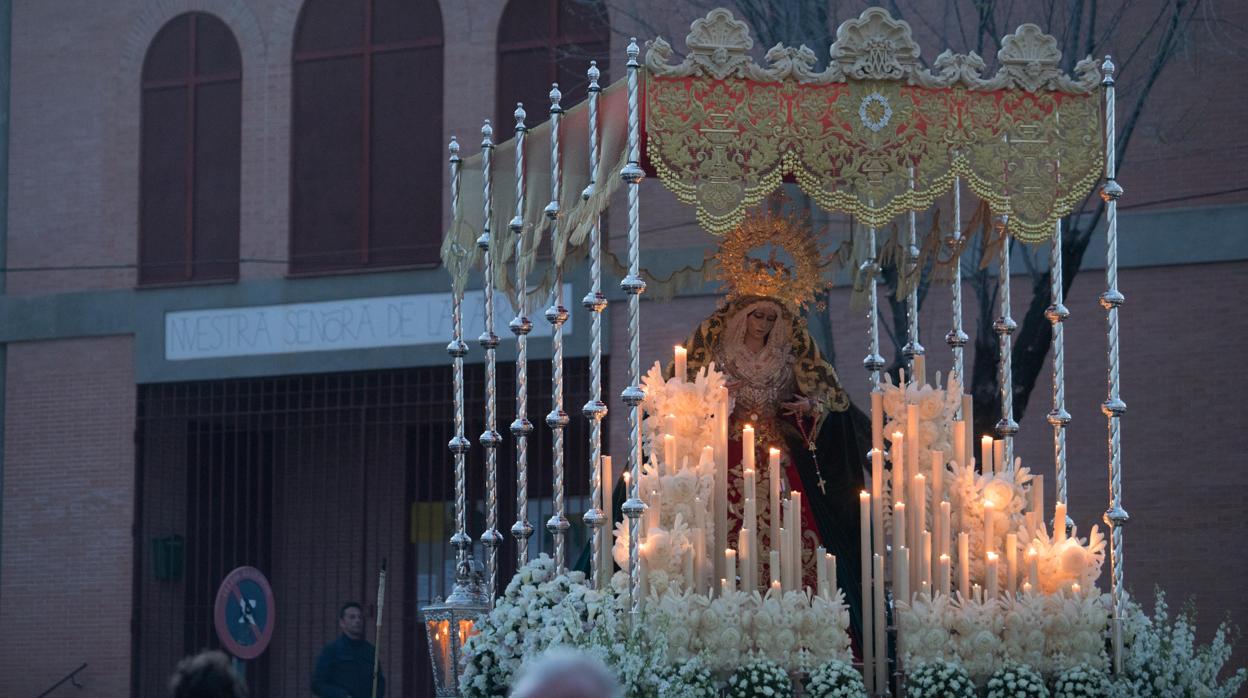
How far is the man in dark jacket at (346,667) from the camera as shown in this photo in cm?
1428

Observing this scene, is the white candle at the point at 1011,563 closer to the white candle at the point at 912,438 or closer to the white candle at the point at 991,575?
the white candle at the point at 991,575

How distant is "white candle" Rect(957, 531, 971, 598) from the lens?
10484 millimetres

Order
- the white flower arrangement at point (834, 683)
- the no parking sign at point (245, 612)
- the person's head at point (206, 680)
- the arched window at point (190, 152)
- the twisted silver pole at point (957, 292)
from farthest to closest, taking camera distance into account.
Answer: the arched window at point (190, 152)
the no parking sign at point (245, 612)
the twisted silver pole at point (957, 292)
the white flower arrangement at point (834, 683)
the person's head at point (206, 680)

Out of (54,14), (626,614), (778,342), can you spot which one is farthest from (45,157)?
(626,614)

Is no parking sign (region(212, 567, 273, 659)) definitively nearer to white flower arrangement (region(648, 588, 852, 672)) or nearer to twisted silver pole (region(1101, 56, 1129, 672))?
white flower arrangement (region(648, 588, 852, 672))

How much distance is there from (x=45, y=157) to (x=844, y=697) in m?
15.2

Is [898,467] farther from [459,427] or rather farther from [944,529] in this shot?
[459,427]

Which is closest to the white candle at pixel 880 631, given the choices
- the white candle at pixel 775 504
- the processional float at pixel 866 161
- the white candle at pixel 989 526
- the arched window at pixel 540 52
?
the processional float at pixel 866 161

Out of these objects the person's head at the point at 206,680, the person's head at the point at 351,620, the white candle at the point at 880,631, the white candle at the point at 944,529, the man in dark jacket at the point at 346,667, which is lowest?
the man in dark jacket at the point at 346,667

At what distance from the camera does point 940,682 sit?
991 cm

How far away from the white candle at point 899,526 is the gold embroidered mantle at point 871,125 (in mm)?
1542

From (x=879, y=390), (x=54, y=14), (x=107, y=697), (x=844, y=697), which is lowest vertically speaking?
(x=107, y=697)

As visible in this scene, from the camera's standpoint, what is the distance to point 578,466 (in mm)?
20703

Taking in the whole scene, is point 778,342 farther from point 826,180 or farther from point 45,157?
point 45,157
